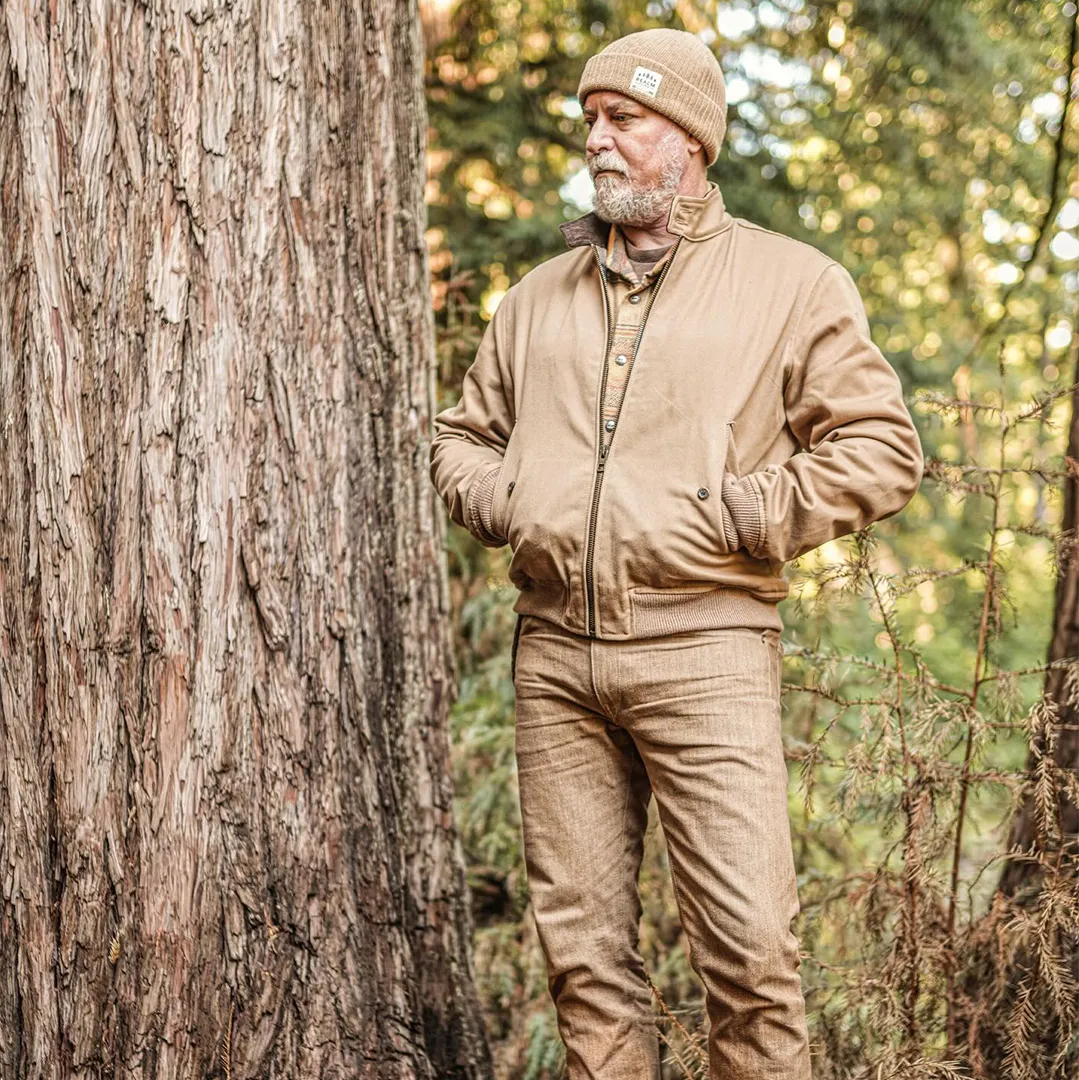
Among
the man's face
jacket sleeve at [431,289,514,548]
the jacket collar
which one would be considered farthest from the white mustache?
jacket sleeve at [431,289,514,548]

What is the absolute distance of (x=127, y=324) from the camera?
2896mm

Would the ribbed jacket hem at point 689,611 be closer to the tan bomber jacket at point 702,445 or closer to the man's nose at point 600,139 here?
the tan bomber jacket at point 702,445

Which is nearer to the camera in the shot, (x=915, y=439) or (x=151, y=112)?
(x=915, y=439)

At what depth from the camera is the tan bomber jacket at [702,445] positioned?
2490mm

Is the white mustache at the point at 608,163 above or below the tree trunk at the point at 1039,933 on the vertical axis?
above

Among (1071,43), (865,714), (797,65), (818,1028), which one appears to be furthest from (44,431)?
(797,65)

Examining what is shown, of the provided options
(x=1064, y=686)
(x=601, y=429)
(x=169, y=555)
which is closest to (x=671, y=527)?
(x=601, y=429)

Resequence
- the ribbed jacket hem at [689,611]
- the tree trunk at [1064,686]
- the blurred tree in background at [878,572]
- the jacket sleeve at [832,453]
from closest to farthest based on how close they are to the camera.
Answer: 1. the jacket sleeve at [832,453]
2. the ribbed jacket hem at [689,611]
3. the blurred tree in background at [878,572]
4. the tree trunk at [1064,686]

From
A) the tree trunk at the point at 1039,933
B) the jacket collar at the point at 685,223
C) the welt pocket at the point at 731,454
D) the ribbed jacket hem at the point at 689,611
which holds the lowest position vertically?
the tree trunk at the point at 1039,933

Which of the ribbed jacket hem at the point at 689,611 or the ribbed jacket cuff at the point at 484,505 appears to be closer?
the ribbed jacket hem at the point at 689,611

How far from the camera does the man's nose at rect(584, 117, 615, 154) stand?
271cm

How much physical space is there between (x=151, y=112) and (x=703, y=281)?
1.40 meters

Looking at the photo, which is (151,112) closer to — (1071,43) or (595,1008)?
(595,1008)

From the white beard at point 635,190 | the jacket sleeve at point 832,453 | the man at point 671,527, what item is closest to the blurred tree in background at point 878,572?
the man at point 671,527
